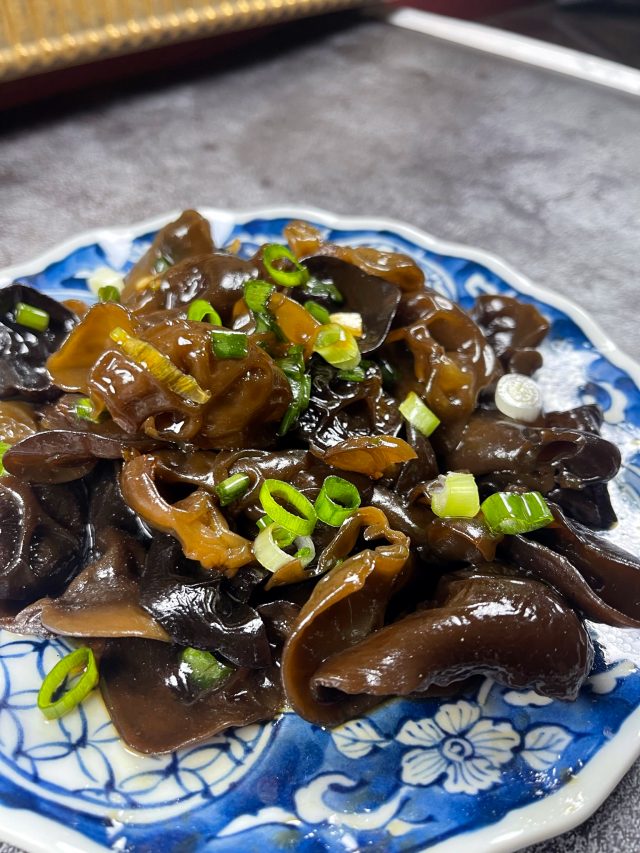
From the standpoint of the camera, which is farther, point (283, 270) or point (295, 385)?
point (283, 270)

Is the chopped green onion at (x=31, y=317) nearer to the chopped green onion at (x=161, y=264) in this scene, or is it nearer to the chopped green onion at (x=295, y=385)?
the chopped green onion at (x=161, y=264)

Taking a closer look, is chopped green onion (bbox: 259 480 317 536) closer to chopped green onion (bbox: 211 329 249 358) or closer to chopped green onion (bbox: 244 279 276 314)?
chopped green onion (bbox: 211 329 249 358)

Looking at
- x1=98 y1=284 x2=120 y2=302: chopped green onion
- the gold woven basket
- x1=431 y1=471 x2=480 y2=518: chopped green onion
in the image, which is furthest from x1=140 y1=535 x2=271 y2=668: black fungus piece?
the gold woven basket

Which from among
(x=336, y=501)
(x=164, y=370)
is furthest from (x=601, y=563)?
(x=164, y=370)

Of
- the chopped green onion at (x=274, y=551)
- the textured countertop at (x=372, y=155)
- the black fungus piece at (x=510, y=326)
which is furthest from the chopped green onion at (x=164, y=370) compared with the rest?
the textured countertop at (x=372, y=155)

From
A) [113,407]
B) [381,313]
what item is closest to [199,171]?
[381,313]

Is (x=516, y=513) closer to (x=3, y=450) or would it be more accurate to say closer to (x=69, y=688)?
(x=69, y=688)

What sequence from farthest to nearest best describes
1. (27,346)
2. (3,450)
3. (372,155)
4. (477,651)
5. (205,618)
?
(372,155)
(27,346)
(3,450)
(205,618)
(477,651)
